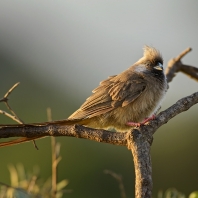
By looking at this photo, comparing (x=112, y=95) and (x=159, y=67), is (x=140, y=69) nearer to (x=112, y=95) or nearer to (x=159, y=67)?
(x=159, y=67)

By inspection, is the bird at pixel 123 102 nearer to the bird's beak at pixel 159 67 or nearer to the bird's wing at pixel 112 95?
the bird's wing at pixel 112 95

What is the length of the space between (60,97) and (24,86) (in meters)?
1.33

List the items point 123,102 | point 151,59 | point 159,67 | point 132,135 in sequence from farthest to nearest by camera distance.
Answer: point 151,59, point 159,67, point 123,102, point 132,135

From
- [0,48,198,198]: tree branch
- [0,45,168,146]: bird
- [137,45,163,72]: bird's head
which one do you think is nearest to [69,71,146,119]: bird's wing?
[0,45,168,146]: bird

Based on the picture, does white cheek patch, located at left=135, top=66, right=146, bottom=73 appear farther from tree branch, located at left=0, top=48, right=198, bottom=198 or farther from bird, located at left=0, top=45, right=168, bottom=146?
tree branch, located at left=0, top=48, right=198, bottom=198

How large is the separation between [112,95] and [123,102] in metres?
0.13

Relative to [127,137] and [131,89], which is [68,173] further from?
[127,137]

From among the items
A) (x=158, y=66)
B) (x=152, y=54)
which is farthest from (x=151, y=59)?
(x=158, y=66)

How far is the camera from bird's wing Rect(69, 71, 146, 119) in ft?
14.8

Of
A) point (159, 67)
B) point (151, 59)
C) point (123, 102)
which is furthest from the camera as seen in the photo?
point (151, 59)

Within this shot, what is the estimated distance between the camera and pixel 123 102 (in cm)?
463

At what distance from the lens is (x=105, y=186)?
1059 cm

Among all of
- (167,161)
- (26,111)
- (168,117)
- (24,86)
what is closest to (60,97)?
(24,86)

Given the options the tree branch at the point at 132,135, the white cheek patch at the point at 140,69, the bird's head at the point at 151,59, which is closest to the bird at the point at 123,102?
the white cheek patch at the point at 140,69
